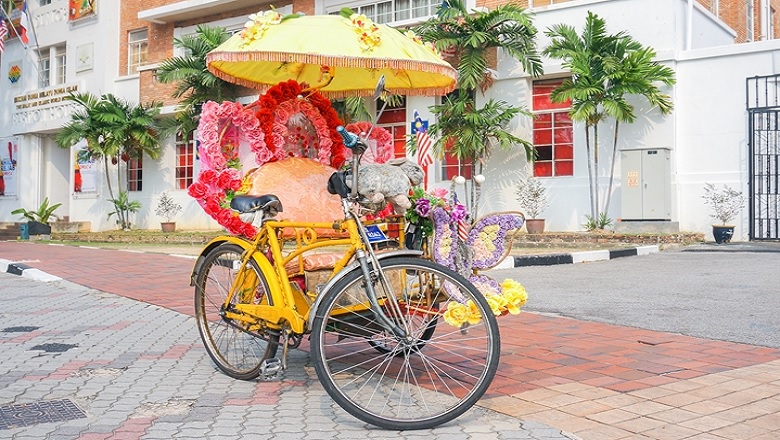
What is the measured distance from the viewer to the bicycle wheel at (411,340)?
3.57m

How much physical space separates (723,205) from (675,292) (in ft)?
24.5

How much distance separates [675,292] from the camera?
836 cm

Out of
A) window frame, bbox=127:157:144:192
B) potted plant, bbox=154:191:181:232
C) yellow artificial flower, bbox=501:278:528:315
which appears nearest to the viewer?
yellow artificial flower, bbox=501:278:528:315

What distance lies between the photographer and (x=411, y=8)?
19797mm

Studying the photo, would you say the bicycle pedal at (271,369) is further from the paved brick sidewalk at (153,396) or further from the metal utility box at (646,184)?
the metal utility box at (646,184)

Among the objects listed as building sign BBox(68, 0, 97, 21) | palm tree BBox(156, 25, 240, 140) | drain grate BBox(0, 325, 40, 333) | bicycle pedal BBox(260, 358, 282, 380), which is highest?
building sign BBox(68, 0, 97, 21)

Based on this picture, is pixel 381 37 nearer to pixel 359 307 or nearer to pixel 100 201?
pixel 359 307

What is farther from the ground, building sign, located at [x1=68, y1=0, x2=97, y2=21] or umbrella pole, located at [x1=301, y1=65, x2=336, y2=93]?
building sign, located at [x1=68, y1=0, x2=97, y2=21]

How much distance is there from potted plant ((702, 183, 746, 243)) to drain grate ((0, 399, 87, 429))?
43.3 feet

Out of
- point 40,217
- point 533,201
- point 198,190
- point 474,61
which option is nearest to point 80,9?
point 40,217

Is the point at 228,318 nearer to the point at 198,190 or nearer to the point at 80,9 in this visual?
the point at 198,190

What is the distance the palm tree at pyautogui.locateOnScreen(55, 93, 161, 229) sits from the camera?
22.5 meters

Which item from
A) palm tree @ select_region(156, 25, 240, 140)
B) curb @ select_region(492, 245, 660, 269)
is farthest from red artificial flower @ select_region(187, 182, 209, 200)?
palm tree @ select_region(156, 25, 240, 140)

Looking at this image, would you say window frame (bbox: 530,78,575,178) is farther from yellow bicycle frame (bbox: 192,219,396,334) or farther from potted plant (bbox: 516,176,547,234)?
yellow bicycle frame (bbox: 192,219,396,334)
